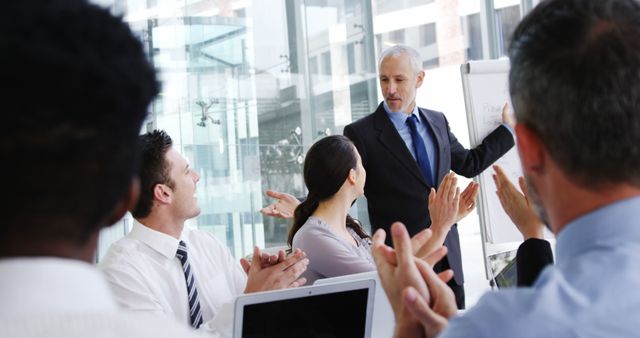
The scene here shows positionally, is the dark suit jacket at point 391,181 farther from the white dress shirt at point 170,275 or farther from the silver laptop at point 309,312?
the silver laptop at point 309,312

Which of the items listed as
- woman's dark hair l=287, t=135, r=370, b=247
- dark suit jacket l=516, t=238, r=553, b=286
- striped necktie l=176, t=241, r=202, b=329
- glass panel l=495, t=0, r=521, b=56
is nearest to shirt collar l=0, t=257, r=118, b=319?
dark suit jacket l=516, t=238, r=553, b=286

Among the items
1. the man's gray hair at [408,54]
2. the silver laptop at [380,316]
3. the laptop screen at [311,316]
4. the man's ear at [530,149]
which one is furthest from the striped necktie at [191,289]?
the man's gray hair at [408,54]

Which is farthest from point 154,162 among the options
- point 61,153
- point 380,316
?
point 61,153

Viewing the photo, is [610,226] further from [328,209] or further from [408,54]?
[408,54]

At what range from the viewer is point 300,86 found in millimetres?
5125

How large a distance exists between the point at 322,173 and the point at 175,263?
0.75 metres

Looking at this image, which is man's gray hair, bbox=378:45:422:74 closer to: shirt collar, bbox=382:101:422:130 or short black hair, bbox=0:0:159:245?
shirt collar, bbox=382:101:422:130

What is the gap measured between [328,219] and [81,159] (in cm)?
235

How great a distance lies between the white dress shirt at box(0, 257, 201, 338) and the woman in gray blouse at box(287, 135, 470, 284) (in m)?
2.09

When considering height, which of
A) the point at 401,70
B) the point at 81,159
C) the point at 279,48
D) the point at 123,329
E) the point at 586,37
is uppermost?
the point at 279,48

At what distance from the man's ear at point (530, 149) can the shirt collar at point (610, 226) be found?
9 centimetres

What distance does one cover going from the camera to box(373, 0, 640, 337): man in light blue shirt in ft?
2.67

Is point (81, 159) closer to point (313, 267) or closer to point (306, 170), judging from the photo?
point (313, 267)

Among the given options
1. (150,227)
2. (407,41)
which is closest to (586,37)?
(150,227)
